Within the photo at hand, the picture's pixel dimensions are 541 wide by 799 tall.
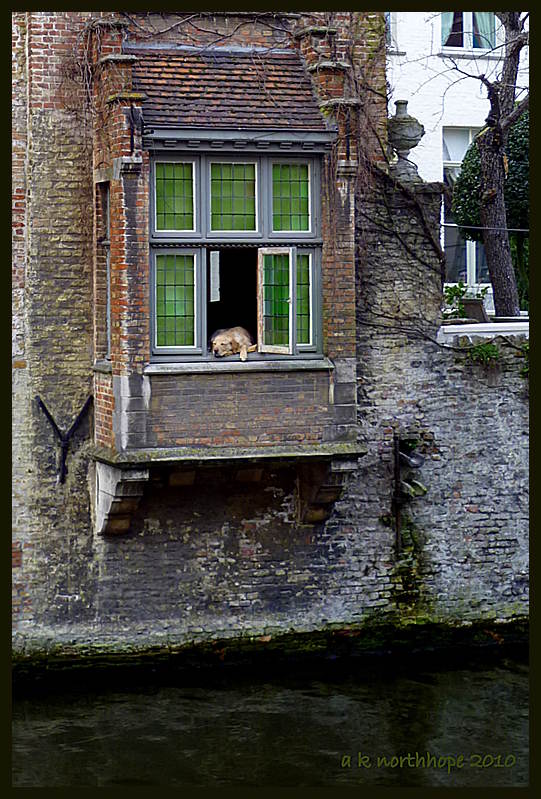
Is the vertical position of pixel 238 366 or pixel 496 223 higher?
pixel 496 223

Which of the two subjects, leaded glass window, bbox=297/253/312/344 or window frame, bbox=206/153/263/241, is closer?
window frame, bbox=206/153/263/241

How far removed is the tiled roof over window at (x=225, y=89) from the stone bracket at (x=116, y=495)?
11.6 ft

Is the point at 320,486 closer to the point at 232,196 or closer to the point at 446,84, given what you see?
the point at 232,196

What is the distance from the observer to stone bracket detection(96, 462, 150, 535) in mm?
14070

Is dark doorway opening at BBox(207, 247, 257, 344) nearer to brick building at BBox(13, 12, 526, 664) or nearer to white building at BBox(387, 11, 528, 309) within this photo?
brick building at BBox(13, 12, 526, 664)

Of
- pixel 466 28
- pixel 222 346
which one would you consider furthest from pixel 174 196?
pixel 466 28

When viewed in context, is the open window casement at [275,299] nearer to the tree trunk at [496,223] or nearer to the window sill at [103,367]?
the window sill at [103,367]

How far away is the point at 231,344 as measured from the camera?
47.0 ft

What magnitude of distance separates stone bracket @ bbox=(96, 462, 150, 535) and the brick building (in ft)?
0.12

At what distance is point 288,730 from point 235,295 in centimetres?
481

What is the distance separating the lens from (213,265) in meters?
14.2

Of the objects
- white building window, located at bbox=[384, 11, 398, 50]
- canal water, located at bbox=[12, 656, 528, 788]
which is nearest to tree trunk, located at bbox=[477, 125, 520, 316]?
white building window, located at bbox=[384, 11, 398, 50]

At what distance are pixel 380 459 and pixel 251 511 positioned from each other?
161 cm

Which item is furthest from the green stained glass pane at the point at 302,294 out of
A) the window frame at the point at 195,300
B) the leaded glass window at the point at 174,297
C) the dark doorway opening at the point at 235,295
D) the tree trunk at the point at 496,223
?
the tree trunk at the point at 496,223
